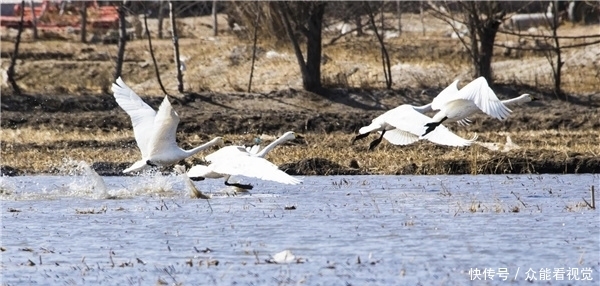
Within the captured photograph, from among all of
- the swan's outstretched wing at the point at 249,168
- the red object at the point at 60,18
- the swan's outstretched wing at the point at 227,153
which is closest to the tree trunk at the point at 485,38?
the swan's outstretched wing at the point at 227,153

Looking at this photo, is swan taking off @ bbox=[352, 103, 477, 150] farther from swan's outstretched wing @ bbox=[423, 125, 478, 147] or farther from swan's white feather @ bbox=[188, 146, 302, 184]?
swan's white feather @ bbox=[188, 146, 302, 184]

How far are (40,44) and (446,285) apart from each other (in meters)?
32.1

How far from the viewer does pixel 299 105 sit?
2550 centimetres

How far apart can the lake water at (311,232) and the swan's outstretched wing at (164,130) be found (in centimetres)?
58

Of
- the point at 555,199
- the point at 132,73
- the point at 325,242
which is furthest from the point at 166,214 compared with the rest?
the point at 132,73

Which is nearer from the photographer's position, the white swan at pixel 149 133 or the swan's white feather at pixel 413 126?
the white swan at pixel 149 133

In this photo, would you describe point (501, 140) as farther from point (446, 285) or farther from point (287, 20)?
point (446, 285)

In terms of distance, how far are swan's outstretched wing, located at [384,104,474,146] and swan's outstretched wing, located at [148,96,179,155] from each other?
7.70 ft

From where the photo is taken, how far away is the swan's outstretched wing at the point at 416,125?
13664 millimetres

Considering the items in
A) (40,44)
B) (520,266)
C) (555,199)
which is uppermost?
(520,266)

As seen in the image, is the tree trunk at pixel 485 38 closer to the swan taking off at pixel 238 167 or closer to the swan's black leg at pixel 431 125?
the swan's black leg at pixel 431 125

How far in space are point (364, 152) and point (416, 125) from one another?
14.5ft

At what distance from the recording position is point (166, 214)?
1234 centimetres

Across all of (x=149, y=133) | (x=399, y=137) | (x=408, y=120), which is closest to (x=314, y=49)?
(x=399, y=137)
